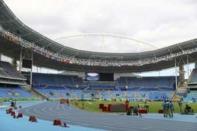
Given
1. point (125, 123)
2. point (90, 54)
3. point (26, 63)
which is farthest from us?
point (90, 54)

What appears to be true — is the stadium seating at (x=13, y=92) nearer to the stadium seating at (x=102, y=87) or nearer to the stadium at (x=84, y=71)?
Result: the stadium at (x=84, y=71)

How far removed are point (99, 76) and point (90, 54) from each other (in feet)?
55.1

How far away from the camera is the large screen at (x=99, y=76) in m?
109

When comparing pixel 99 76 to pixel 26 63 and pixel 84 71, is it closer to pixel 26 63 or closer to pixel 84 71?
pixel 84 71

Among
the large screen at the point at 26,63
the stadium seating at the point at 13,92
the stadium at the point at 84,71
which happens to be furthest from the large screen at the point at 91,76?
the stadium seating at the point at 13,92

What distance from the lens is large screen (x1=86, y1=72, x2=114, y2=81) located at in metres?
109

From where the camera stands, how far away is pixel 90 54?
9575 cm

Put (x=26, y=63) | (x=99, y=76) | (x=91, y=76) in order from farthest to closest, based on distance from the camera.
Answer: (x=99, y=76), (x=91, y=76), (x=26, y=63)

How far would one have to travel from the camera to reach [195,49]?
80.8m

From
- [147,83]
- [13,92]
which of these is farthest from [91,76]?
[13,92]

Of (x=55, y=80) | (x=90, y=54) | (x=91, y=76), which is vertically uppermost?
(x=90, y=54)

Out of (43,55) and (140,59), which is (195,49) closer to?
(140,59)

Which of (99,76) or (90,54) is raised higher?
(90,54)

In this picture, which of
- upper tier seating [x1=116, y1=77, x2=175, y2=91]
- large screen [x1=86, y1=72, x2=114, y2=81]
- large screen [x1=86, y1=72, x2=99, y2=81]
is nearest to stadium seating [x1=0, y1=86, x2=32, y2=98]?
large screen [x1=86, y1=72, x2=99, y2=81]
